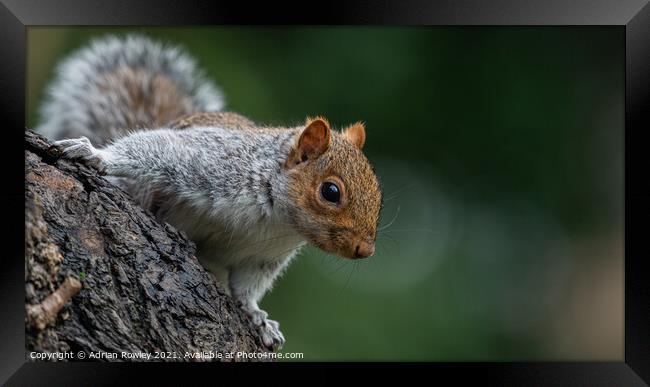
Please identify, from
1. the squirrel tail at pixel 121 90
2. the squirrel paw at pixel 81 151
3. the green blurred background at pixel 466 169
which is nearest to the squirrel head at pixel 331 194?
the squirrel paw at pixel 81 151

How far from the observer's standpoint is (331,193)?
2.29 m

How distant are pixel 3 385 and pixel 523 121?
3586 millimetres

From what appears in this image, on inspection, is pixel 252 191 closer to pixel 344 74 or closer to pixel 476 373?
pixel 476 373

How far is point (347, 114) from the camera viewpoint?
4.45m

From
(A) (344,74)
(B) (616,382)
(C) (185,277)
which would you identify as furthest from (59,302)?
(A) (344,74)

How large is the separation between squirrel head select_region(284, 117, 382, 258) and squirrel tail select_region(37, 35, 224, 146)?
3.27 feet

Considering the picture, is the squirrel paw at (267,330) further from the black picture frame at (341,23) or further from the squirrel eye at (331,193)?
the squirrel eye at (331,193)

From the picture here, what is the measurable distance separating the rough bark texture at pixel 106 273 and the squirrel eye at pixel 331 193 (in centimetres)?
48

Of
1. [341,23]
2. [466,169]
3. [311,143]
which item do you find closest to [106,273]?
[311,143]

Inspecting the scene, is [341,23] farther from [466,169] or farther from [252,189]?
[466,169]

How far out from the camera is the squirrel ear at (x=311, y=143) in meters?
2.37

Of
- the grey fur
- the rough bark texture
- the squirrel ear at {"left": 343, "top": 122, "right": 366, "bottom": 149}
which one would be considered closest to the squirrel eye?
the grey fur

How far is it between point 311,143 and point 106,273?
856 millimetres

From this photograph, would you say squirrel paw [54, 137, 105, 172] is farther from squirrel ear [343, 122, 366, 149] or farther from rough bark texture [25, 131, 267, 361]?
squirrel ear [343, 122, 366, 149]
